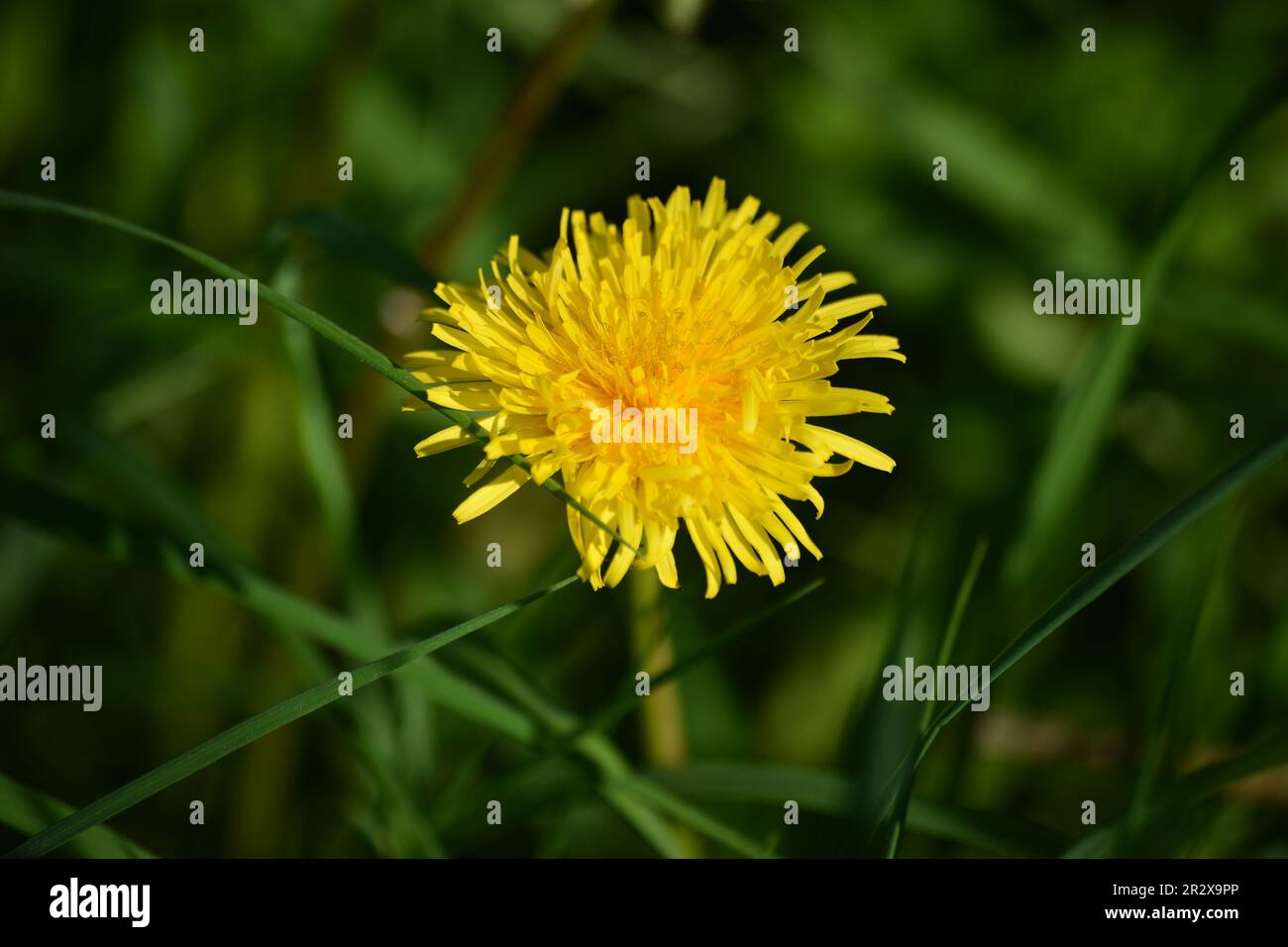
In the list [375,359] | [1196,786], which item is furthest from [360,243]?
[1196,786]

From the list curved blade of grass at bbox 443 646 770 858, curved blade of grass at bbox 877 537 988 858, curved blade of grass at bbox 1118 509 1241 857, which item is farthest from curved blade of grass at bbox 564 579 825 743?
curved blade of grass at bbox 1118 509 1241 857

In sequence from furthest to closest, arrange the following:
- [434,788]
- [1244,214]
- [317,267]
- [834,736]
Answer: [1244,214] < [317,267] < [834,736] < [434,788]

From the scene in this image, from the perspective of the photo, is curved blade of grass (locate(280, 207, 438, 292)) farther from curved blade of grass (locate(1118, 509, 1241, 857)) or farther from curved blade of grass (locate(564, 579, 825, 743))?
curved blade of grass (locate(1118, 509, 1241, 857))
